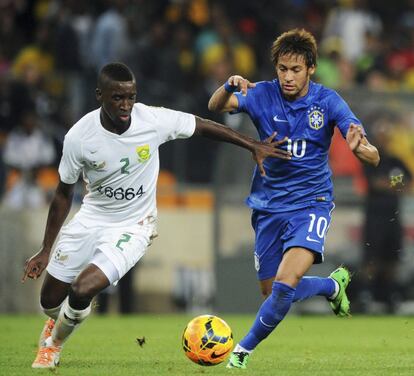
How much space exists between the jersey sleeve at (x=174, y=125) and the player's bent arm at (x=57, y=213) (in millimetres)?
826

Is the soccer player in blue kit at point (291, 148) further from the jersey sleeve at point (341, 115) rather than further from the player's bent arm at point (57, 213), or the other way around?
the player's bent arm at point (57, 213)

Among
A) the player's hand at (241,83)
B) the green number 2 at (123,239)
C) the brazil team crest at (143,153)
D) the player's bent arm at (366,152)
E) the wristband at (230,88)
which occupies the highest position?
the player's hand at (241,83)

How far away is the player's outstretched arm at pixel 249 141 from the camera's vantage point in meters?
8.60

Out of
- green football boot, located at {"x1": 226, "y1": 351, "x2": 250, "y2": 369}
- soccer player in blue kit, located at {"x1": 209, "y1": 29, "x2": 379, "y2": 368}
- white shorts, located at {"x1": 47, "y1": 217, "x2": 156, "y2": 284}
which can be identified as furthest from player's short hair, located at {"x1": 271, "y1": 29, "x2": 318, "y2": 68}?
green football boot, located at {"x1": 226, "y1": 351, "x2": 250, "y2": 369}

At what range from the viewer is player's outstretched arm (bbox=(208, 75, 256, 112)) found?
8.73m

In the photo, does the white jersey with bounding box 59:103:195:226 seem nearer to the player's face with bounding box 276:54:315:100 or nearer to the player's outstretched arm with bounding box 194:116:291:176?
the player's outstretched arm with bounding box 194:116:291:176

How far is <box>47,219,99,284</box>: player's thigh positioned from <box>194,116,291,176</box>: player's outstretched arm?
3.73 ft

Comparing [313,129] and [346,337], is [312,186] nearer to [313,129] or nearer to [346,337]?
[313,129]

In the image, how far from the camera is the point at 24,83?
17.2 m

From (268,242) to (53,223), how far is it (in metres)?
1.67

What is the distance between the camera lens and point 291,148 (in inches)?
351

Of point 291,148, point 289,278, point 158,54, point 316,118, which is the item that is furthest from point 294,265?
point 158,54

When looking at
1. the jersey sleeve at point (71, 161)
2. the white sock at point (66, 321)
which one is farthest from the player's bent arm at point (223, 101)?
the white sock at point (66, 321)

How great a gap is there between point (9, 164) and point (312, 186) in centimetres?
851
